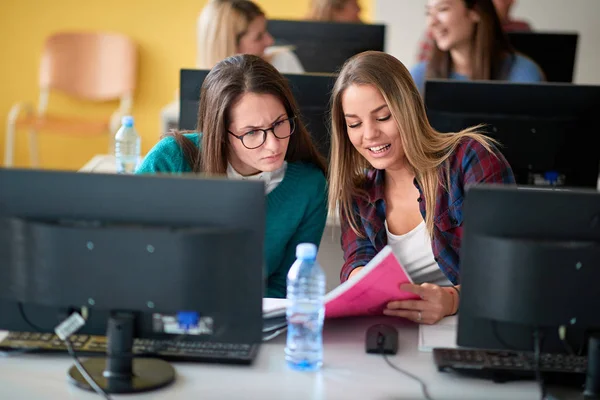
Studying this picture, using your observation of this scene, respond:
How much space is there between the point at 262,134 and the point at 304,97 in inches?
Result: 21.5

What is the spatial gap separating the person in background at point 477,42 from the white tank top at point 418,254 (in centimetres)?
139

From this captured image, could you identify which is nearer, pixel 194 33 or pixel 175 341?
pixel 175 341

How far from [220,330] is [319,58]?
2286mm

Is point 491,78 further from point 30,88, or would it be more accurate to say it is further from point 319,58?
point 30,88

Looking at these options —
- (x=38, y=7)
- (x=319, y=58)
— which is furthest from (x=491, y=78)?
(x=38, y=7)

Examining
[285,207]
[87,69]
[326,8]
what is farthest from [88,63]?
[285,207]

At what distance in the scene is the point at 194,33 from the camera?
5258mm

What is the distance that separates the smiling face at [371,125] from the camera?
207 cm

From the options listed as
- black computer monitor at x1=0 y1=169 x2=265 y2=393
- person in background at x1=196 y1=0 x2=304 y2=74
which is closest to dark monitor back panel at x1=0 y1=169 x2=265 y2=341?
black computer monitor at x1=0 y1=169 x2=265 y2=393

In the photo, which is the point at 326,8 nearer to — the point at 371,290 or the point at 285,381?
the point at 371,290

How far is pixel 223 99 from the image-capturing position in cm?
211

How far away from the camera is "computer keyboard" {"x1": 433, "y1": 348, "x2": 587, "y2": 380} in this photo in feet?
5.22

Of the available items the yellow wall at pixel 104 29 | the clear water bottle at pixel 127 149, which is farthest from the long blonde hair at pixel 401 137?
the yellow wall at pixel 104 29

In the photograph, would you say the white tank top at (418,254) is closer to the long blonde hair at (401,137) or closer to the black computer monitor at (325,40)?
the long blonde hair at (401,137)
